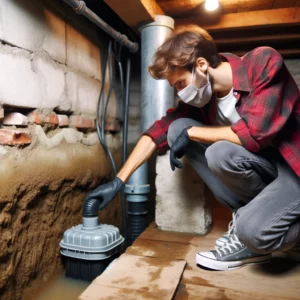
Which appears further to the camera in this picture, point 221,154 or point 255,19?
point 255,19

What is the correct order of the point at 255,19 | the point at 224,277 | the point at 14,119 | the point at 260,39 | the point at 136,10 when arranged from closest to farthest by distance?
the point at 224,277, the point at 14,119, the point at 136,10, the point at 255,19, the point at 260,39

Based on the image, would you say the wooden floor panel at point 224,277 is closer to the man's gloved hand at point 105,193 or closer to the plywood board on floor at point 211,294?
the plywood board on floor at point 211,294

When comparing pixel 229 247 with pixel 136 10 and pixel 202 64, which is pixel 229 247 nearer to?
pixel 202 64

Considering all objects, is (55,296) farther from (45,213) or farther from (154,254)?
(154,254)

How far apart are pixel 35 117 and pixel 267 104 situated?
0.94 meters

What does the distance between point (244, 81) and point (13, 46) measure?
0.90m

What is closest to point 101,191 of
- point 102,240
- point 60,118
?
point 102,240

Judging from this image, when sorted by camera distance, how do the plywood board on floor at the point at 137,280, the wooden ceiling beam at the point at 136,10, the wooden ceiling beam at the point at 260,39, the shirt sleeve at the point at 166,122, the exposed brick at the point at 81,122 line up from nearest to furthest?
1. the plywood board on floor at the point at 137,280
2. the shirt sleeve at the point at 166,122
3. the wooden ceiling beam at the point at 136,10
4. the exposed brick at the point at 81,122
5. the wooden ceiling beam at the point at 260,39

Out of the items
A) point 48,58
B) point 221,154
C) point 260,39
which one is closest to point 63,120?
point 48,58

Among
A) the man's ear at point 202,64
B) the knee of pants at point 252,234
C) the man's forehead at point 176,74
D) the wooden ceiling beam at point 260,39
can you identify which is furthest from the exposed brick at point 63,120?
the wooden ceiling beam at point 260,39

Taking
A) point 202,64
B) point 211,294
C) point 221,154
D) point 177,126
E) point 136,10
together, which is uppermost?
point 136,10

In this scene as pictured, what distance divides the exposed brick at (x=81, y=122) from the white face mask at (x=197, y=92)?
2.29 ft

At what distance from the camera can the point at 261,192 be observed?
1084 millimetres

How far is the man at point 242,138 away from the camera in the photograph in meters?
1.01
